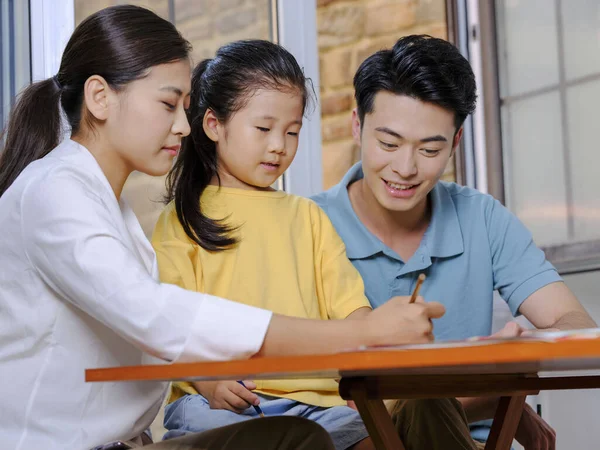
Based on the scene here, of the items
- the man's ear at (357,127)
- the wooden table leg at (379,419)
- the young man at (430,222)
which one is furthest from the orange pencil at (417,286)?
the man's ear at (357,127)

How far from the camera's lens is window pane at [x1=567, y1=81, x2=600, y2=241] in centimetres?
287

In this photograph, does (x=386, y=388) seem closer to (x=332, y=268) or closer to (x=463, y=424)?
(x=463, y=424)

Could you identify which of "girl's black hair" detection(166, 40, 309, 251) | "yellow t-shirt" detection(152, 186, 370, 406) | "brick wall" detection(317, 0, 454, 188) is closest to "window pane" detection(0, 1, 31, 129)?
"girl's black hair" detection(166, 40, 309, 251)

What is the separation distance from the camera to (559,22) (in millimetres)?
3000

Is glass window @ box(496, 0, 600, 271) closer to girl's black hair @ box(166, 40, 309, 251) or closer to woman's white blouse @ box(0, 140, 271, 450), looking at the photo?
girl's black hair @ box(166, 40, 309, 251)

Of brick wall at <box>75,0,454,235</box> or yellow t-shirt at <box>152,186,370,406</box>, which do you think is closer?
yellow t-shirt at <box>152,186,370,406</box>

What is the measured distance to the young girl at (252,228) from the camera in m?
1.69

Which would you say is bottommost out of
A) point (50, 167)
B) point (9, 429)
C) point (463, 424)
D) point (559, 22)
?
point (463, 424)

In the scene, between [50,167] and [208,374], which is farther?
[50,167]

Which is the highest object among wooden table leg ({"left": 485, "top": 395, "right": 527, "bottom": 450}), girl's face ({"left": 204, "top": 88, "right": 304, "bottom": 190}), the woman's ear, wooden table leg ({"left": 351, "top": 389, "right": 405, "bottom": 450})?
the woman's ear

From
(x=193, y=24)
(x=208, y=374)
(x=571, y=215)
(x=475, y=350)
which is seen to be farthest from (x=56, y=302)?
(x=571, y=215)

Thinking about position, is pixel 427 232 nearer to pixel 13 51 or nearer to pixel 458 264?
pixel 458 264

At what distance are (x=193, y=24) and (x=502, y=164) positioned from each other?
126 cm

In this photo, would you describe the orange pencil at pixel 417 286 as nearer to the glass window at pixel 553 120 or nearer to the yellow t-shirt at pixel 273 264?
the yellow t-shirt at pixel 273 264
